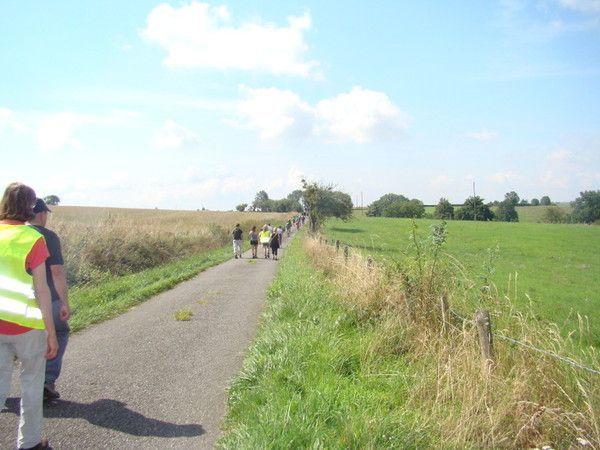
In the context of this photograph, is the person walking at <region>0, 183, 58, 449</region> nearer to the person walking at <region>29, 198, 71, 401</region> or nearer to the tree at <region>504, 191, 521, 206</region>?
the person walking at <region>29, 198, 71, 401</region>

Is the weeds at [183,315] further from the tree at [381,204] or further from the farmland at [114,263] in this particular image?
the tree at [381,204]

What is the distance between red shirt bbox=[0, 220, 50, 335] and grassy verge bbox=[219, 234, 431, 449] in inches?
68.2

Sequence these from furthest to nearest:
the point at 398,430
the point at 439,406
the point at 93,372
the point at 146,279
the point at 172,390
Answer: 1. the point at 146,279
2. the point at 93,372
3. the point at 172,390
4. the point at 439,406
5. the point at 398,430

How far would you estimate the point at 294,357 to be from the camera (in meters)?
5.16

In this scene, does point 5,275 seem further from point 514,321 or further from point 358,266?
point 358,266

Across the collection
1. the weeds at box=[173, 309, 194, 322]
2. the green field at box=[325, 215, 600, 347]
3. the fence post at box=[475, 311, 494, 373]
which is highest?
the fence post at box=[475, 311, 494, 373]

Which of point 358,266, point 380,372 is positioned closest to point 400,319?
point 380,372

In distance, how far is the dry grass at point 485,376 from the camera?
12.6 ft

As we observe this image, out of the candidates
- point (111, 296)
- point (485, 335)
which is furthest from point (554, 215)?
point (485, 335)

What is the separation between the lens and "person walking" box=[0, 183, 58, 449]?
3.21m

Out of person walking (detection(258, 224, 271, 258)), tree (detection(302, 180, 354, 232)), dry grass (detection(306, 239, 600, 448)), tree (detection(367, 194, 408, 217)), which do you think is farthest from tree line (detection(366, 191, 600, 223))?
dry grass (detection(306, 239, 600, 448))

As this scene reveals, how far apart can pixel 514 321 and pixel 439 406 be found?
6.42 feet

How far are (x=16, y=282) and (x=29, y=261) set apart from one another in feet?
0.54

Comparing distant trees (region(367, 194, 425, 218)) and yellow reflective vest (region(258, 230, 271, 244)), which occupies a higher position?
distant trees (region(367, 194, 425, 218))
